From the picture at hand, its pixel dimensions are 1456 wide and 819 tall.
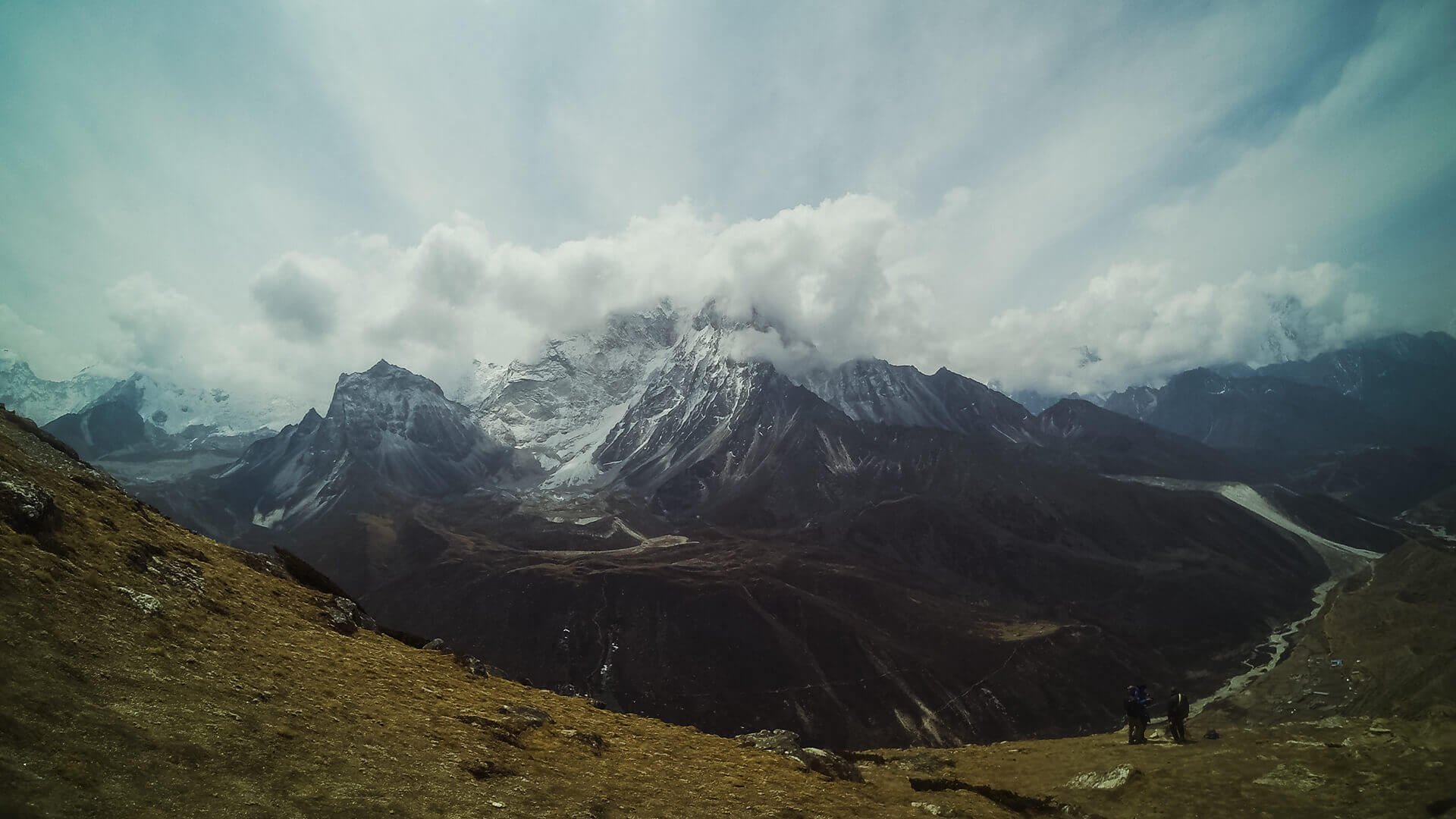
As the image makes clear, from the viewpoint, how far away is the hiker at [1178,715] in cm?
3183

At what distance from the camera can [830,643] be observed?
644 ft

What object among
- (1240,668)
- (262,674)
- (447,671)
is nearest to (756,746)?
(447,671)

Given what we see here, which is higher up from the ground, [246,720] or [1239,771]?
[246,720]

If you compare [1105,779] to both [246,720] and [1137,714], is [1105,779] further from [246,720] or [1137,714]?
[246,720]

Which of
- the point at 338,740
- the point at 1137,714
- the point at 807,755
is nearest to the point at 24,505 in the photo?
the point at 338,740

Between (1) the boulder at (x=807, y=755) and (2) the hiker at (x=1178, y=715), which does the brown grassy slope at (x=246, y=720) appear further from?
(2) the hiker at (x=1178, y=715)

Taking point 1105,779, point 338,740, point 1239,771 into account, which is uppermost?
point 338,740

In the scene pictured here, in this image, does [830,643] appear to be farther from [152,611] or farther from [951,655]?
[152,611]

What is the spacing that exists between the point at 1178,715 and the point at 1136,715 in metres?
2.08

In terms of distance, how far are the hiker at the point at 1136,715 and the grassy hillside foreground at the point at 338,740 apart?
2502mm

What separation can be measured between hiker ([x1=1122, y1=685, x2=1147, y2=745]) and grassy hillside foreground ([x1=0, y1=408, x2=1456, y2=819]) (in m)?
2.50

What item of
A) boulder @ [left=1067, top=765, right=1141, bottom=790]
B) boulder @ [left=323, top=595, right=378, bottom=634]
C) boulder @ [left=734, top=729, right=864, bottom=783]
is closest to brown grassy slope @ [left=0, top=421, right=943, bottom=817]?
boulder @ [left=323, top=595, right=378, bottom=634]

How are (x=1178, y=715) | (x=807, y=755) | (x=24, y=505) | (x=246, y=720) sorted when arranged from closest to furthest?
(x=246, y=720) < (x=24, y=505) < (x=807, y=755) < (x=1178, y=715)

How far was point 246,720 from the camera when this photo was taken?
15.3 meters
